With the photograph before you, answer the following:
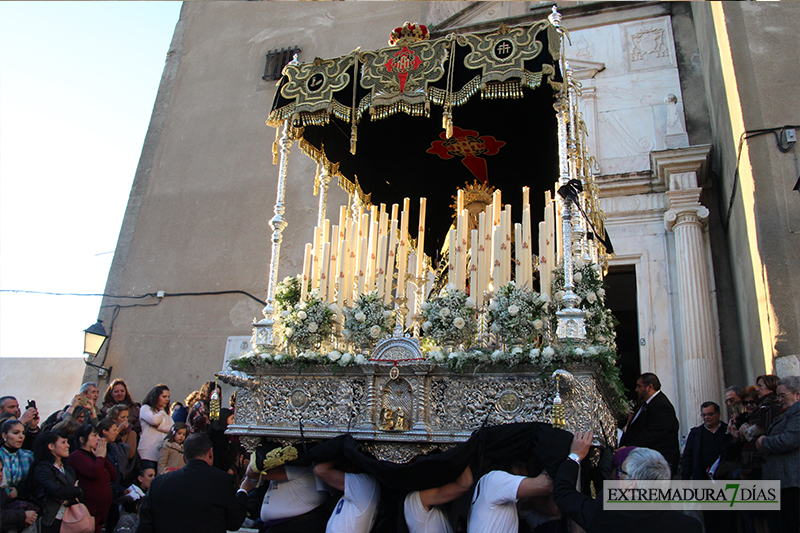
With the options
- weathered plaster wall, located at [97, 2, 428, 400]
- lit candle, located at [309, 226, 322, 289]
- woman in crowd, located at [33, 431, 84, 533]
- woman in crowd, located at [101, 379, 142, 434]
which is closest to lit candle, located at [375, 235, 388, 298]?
lit candle, located at [309, 226, 322, 289]

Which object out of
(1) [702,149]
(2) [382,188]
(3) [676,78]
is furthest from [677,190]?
(2) [382,188]

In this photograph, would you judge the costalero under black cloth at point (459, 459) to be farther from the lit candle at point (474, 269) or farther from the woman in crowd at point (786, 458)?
the woman in crowd at point (786, 458)

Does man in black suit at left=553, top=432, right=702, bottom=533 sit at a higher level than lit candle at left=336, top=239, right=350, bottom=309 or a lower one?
lower

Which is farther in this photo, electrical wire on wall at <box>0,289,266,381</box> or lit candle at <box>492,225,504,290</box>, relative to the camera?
electrical wire on wall at <box>0,289,266,381</box>

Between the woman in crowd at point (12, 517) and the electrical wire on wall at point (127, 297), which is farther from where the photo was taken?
the electrical wire on wall at point (127, 297)

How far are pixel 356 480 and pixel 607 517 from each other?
1.92 metres

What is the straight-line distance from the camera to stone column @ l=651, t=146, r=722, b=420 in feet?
25.0

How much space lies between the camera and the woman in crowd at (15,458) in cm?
480

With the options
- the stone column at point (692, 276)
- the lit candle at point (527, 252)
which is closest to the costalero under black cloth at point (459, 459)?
the lit candle at point (527, 252)

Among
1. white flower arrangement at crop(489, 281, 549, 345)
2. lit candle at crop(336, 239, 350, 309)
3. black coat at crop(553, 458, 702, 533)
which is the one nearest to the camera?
black coat at crop(553, 458, 702, 533)

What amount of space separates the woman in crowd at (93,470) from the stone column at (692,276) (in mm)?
6050

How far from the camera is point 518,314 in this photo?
15.5 ft

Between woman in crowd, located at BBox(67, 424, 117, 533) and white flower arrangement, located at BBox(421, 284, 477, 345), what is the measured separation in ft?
9.34

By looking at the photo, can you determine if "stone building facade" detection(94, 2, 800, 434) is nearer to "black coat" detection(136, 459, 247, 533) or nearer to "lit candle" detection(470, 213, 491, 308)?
"lit candle" detection(470, 213, 491, 308)
